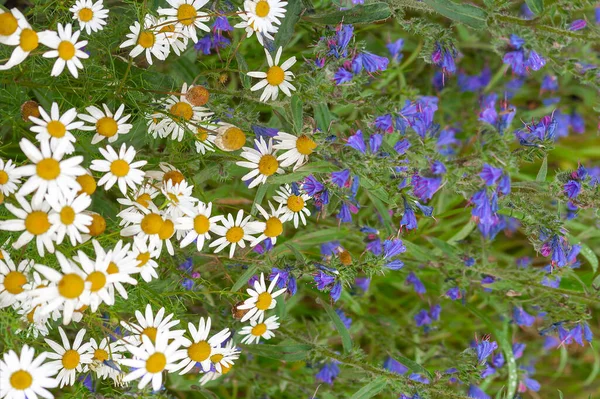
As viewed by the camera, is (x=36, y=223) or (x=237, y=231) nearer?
(x=36, y=223)

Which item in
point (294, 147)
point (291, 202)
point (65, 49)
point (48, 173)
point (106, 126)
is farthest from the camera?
point (291, 202)

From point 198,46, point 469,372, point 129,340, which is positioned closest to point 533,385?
point 469,372

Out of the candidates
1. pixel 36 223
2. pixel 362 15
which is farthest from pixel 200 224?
pixel 362 15

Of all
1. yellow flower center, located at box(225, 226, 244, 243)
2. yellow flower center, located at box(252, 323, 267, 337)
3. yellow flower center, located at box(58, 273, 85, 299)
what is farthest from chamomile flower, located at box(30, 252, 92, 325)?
yellow flower center, located at box(252, 323, 267, 337)

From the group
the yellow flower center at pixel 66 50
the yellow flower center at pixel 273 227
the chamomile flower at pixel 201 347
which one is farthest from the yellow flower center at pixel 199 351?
the yellow flower center at pixel 66 50

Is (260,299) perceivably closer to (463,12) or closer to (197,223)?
(197,223)

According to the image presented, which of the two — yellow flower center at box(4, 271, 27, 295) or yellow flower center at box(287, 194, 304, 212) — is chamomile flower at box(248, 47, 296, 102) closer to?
yellow flower center at box(287, 194, 304, 212)

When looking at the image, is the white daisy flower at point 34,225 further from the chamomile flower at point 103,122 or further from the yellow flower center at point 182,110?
the yellow flower center at point 182,110
